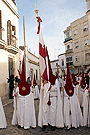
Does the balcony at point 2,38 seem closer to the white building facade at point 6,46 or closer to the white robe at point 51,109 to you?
the white building facade at point 6,46

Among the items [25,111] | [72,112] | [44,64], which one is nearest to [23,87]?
[25,111]

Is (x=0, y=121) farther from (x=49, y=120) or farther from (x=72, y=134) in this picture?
(x=72, y=134)

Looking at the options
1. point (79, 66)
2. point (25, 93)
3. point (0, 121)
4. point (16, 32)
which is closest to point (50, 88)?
point (25, 93)

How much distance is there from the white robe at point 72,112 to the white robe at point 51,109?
22 centimetres

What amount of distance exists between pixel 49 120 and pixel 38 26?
3427 mm

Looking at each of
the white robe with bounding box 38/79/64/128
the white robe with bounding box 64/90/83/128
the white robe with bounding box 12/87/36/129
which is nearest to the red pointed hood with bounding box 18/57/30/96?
the white robe with bounding box 12/87/36/129

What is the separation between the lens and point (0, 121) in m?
5.14

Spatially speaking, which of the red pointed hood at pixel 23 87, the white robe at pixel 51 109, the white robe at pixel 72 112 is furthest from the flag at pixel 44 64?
the white robe at pixel 72 112

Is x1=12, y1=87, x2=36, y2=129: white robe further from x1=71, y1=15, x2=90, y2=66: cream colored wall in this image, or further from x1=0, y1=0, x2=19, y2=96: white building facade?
x1=71, y1=15, x2=90, y2=66: cream colored wall

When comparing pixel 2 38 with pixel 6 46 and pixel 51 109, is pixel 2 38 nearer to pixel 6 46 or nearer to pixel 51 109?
pixel 6 46

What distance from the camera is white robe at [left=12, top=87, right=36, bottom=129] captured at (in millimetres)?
5199

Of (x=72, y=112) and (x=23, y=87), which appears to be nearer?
(x=72, y=112)

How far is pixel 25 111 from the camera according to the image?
206 inches

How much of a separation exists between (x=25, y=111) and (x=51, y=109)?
0.91 metres
